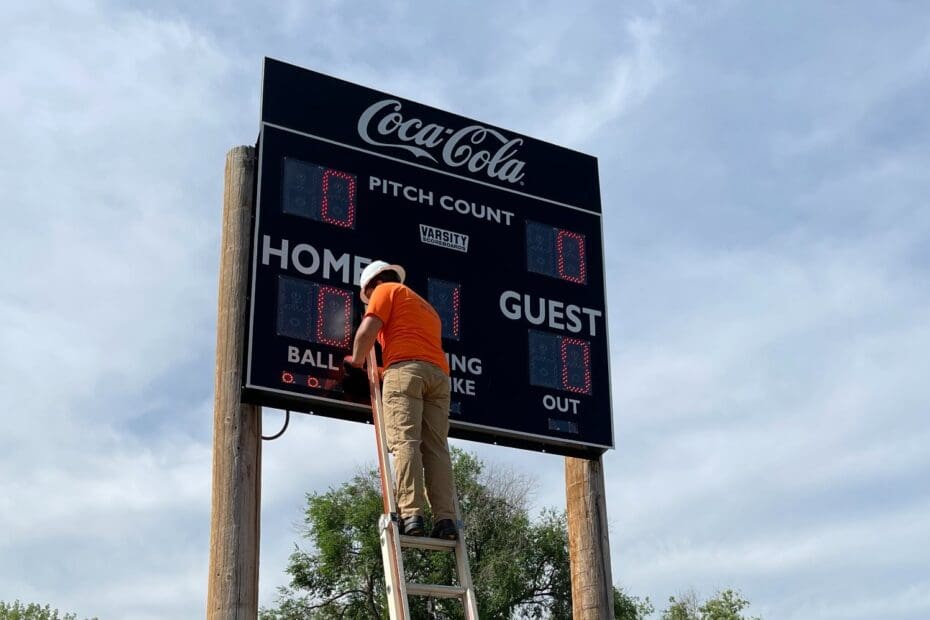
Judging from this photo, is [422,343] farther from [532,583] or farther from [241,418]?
[532,583]

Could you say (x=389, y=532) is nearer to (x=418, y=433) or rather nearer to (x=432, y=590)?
(x=432, y=590)

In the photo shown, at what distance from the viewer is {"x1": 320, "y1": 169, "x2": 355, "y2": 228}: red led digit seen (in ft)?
27.8

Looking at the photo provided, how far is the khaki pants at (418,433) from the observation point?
271 inches

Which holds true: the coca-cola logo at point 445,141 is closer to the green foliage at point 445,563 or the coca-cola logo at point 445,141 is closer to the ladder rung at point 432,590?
the ladder rung at point 432,590

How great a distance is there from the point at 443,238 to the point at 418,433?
222 centimetres

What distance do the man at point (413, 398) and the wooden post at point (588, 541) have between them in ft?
6.76

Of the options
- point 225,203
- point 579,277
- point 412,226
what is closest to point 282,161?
point 225,203

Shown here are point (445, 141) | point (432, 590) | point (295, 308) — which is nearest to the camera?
point (432, 590)

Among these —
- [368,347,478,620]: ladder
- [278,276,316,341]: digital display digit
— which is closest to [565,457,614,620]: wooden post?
[368,347,478,620]: ladder

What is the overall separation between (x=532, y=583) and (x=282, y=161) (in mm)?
19205

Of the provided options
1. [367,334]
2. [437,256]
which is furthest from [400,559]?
[437,256]

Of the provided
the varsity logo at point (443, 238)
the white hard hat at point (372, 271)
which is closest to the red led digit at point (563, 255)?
the varsity logo at point (443, 238)

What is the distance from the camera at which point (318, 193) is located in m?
8.49

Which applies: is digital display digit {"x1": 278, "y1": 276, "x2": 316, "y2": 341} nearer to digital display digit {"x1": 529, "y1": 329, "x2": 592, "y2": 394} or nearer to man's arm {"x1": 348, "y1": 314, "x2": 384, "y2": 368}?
man's arm {"x1": 348, "y1": 314, "x2": 384, "y2": 368}
